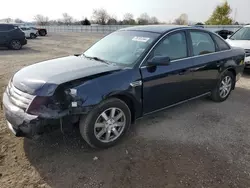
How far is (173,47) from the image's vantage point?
3762 millimetres

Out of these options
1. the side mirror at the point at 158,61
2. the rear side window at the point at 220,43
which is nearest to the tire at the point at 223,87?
the rear side window at the point at 220,43

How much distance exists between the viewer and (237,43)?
7.44m

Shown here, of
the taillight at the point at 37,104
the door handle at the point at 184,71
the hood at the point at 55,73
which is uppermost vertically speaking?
the hood at the point at 55,73

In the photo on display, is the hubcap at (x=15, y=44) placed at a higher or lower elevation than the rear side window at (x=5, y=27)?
lower

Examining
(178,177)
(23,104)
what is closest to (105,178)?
(178,177)

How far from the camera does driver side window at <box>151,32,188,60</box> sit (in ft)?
11.6

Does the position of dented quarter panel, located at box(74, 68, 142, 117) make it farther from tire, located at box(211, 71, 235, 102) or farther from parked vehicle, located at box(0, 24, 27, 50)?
parked vehicle, located at box(0, 24, 27, 50)

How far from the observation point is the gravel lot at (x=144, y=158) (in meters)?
2.58

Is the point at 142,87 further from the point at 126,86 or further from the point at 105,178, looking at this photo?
the point at 105,178

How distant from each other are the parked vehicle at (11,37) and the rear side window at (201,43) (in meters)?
13.8

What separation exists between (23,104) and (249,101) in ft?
15.4

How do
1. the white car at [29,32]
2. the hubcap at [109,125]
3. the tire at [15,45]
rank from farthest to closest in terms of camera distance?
the white car at [29,32] → the tire at [15,45] → the hubcap at [109,125]

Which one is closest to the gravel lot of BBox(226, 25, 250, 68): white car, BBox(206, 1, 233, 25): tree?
BBox(226, 25, 250, 68): white car

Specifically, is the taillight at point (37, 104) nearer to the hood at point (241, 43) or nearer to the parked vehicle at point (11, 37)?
the hood at point (241, 43)
